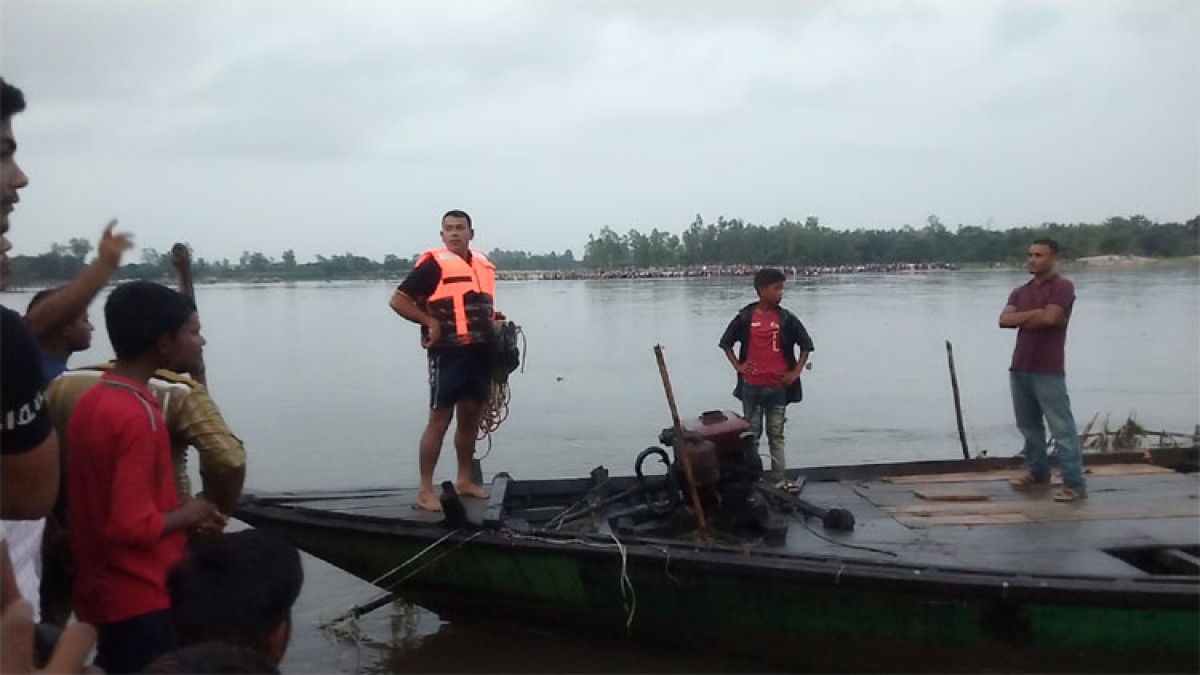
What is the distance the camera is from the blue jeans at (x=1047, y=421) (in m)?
6.00

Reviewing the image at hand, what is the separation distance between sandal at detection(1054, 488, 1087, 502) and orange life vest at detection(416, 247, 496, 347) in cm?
342

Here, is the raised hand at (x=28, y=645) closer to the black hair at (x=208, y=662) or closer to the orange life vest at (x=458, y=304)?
the black hair at (x=208, y=662)

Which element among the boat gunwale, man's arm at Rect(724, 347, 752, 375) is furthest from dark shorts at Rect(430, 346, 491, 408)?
man's arm at Rect(724, 347, 752, 375)

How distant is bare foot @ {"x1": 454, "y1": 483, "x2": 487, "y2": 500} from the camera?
605 cm

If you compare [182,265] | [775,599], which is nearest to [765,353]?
[775,599]

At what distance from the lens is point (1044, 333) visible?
6.07 m

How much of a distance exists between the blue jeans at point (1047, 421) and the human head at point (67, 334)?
504 cm

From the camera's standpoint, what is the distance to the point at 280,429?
54.4 ft

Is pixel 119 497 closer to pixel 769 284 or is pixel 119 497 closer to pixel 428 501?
pixel 428 501

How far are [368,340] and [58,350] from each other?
29805 millimetres

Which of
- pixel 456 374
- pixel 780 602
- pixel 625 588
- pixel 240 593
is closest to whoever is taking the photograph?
pixel 240 593

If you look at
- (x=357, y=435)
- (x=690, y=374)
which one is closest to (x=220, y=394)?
(x=357, y=435)

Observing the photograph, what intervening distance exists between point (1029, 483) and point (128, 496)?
212 inches

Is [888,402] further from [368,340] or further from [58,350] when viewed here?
[368,340]
